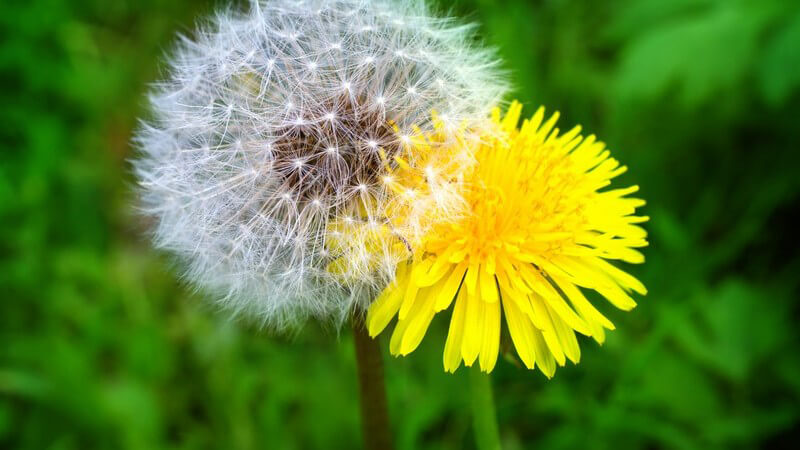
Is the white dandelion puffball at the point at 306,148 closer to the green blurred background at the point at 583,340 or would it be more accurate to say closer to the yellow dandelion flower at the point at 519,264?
the yellow dandelion flower at the point at 519,264

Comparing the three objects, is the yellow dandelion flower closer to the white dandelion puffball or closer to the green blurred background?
the white dandelion puffball

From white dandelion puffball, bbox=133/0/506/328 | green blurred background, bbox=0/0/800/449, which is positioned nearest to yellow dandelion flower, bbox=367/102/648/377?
white dandelion puffball, bbox=133/0/506/328

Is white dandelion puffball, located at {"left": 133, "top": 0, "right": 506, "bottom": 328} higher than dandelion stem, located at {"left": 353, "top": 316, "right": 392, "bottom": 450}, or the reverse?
white dandelion puffball, located at {"left": 133, "top": 0, "right": 506, "bottom": 328}

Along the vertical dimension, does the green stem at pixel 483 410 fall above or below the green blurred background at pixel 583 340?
below

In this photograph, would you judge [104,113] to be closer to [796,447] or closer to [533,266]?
[533,266]

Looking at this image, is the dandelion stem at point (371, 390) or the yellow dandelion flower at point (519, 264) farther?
the dandelion stem at point (371, 390)

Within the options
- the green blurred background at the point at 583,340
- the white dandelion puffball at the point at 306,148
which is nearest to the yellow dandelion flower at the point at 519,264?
the white dandelion puffball at the point at 306,148

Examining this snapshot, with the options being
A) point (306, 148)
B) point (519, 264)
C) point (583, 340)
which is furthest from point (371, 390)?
point (583, 340)
